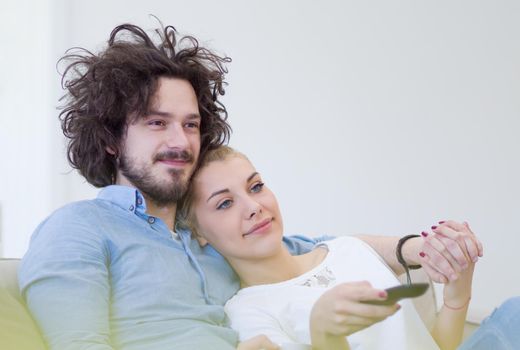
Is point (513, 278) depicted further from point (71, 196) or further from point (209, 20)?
point (71, 196)

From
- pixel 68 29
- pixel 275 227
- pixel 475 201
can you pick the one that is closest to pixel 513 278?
pixel 475 201

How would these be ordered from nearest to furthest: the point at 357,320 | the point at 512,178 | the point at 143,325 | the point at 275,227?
the point at 357,320
the point at 143,325
the point at 275,227
the point at 512,178

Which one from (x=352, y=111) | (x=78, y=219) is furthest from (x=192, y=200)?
(x=352, y=111)

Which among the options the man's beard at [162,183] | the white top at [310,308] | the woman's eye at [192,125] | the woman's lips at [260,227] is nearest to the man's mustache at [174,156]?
the man's beard at [162,183]

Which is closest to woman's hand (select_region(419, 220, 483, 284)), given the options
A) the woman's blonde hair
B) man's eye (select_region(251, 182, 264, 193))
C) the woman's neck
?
the woman's neck

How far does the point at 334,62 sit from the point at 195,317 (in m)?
2.02

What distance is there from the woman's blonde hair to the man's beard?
35 millimetres

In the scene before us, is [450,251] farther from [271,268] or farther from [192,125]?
[192,125]

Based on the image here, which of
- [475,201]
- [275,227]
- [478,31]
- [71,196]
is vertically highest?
[478,31]

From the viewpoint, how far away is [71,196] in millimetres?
3625

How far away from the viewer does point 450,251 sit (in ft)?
4.56

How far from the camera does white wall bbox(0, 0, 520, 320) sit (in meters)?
2.84

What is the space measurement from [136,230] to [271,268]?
313 millimetres

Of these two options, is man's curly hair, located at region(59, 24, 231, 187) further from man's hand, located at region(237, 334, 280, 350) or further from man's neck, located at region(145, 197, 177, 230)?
man's hand, located at region(237, 334, 280, 350)
